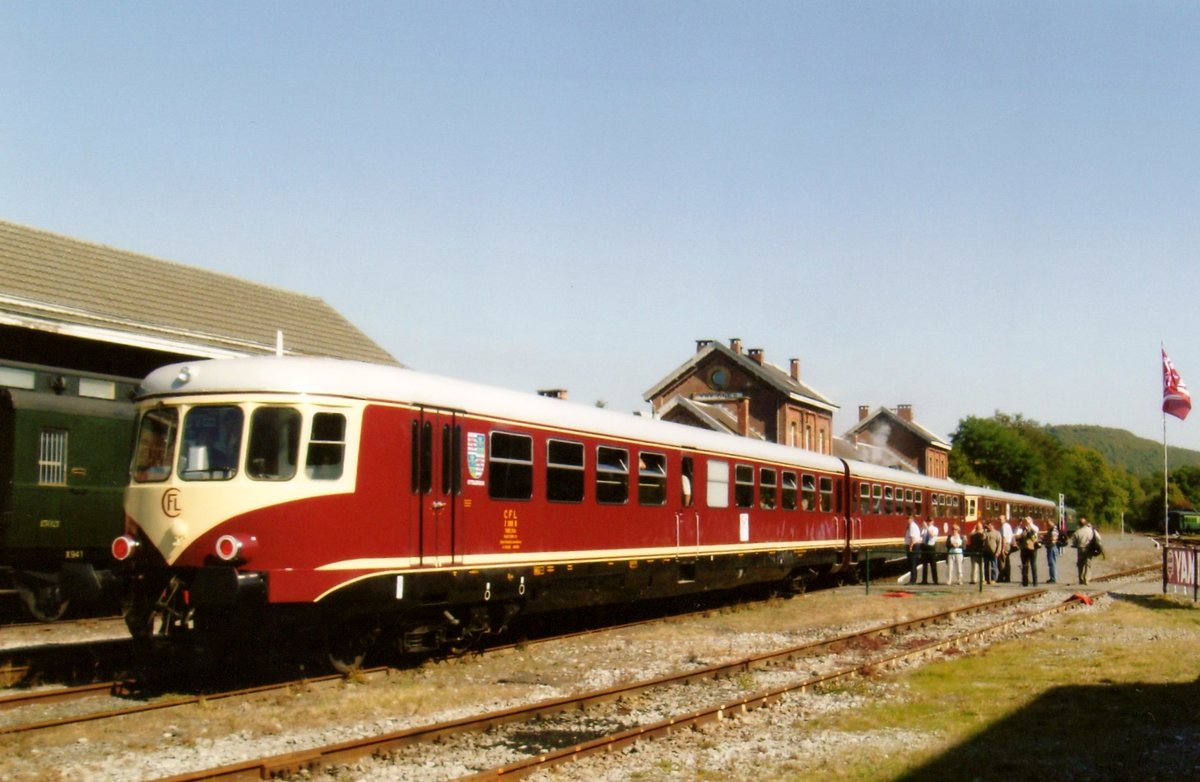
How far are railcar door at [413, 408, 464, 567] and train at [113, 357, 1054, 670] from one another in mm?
20

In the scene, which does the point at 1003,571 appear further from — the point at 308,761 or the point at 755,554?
the point at 308,761

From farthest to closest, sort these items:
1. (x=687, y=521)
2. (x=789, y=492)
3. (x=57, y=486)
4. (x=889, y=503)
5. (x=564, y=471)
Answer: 1. (x=889, y=503)
2. (x=789, y=492)
3. (x=687, y=521)
4. (x=57, y=486)
5. (x=564, y=471)

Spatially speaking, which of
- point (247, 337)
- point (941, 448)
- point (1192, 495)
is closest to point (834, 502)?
point (247, 337)

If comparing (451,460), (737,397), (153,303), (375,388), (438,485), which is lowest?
(438,485)

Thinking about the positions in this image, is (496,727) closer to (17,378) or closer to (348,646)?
(348,646)

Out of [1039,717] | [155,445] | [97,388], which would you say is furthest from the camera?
[97,388]

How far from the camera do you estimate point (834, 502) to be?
A: 82.5 feet

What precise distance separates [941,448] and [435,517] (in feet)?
274

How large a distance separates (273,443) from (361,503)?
1.05 m

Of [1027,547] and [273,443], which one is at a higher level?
[273,443]

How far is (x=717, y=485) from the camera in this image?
63.5 ft

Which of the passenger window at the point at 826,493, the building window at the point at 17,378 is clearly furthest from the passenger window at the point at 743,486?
Answer: the building window at the point at 17,378

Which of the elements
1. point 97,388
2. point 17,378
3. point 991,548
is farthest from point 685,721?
point 991,548

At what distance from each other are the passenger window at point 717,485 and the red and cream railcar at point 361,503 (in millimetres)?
3178
